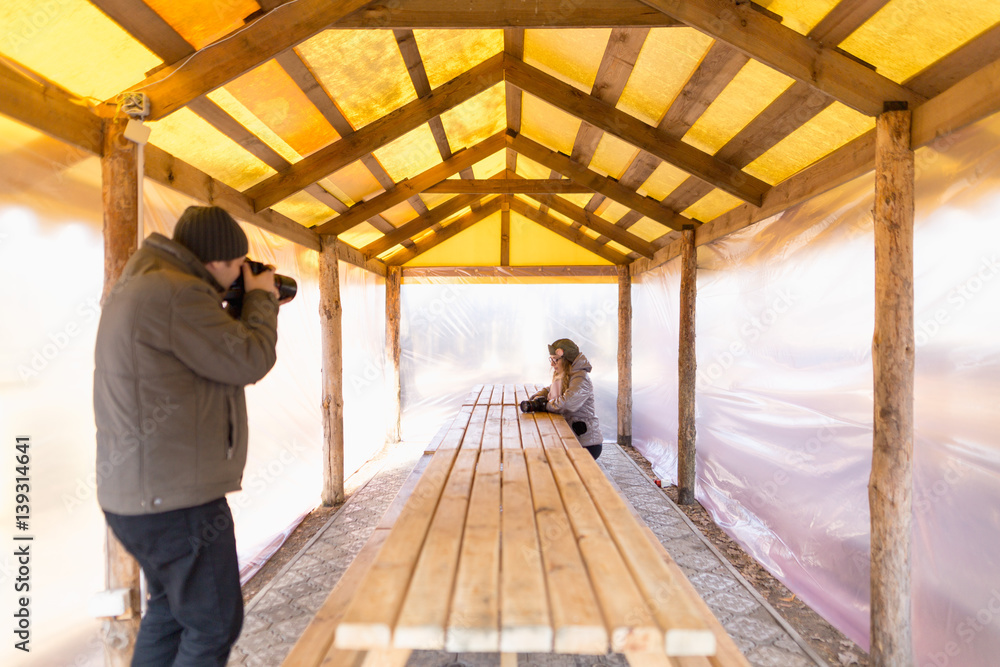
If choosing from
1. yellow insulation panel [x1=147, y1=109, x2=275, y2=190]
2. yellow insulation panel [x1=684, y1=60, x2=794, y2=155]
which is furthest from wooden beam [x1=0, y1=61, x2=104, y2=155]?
yellow insulation panel [x1=684, y1=60, x2=794, y2=155]

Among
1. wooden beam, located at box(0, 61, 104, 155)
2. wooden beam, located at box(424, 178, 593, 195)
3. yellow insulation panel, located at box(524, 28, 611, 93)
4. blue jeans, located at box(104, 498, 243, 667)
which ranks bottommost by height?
blue jeans, located at box(104, 498, 243, 667)

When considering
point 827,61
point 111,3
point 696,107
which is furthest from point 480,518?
point 696,107

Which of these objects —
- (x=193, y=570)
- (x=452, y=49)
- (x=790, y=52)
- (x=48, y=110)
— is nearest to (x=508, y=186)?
(x=452, y=49)

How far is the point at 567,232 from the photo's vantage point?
7.25 metres

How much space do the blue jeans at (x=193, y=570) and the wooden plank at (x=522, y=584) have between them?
707 millimetres

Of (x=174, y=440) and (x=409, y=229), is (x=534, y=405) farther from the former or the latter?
(x=409, y=229)

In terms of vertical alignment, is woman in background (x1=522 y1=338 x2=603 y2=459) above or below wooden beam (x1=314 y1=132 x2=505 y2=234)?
below

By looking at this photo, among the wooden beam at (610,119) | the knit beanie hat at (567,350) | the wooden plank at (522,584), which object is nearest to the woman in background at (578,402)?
the knit beanie hat at (567,350)

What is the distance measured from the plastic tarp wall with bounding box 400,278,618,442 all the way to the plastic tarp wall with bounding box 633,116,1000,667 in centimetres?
247

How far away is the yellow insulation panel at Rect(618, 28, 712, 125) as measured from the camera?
2633mm

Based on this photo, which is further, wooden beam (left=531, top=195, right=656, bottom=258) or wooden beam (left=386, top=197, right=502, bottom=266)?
wooden beam (left=386, top=197, right=502, bottom=266)

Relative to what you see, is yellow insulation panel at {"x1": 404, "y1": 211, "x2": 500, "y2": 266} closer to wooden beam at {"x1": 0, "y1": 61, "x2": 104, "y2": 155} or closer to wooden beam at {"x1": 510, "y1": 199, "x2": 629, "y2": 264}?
wooden beam at {"x1": 510, "y1": 199, "x2": 629, "y2": 264}

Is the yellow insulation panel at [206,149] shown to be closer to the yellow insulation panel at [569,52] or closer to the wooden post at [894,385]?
the yellow insulation panel at [569,52]

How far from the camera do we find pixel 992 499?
1.92m
